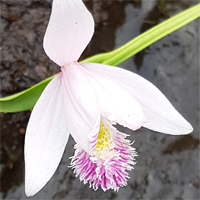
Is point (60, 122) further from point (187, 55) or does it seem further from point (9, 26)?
point (187, 55)

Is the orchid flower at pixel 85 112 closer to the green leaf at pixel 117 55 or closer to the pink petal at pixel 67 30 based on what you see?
the pink petal at pixel 67 30

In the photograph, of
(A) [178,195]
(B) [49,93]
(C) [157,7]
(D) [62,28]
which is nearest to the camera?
(D) [62,28]

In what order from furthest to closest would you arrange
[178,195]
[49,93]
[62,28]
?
[178,195] → [49,93] → [62,28]

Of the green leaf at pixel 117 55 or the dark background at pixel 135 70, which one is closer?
the green leaf at pixel 117 55

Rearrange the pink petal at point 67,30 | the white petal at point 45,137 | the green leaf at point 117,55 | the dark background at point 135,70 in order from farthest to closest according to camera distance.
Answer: the dark background at point 135,70 → the green leaf at point 117,55 → the white petal at point 45,137 → the pink petal at point 67,30

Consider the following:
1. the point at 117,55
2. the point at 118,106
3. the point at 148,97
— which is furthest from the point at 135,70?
the point at 118,106

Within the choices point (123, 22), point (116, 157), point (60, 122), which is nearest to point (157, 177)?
point (116, 157)

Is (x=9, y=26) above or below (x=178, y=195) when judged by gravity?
above

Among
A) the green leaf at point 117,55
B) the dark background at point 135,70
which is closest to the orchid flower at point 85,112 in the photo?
the green leaf at point 117,55
